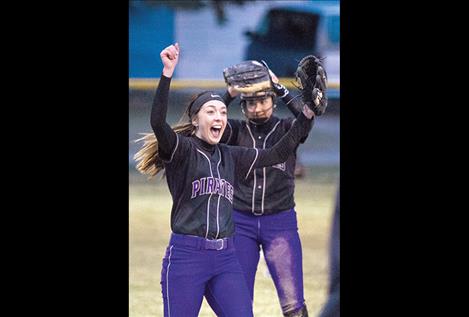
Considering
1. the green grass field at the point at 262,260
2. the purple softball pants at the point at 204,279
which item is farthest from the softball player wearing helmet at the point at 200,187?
the green grass field at the point at 262,260

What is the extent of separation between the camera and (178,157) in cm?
541

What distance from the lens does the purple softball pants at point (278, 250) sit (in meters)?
5.54

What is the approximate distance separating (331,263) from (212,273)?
760mm

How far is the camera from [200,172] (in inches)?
213

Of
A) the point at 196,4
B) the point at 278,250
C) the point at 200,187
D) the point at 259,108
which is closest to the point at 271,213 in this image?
the point at 278,250

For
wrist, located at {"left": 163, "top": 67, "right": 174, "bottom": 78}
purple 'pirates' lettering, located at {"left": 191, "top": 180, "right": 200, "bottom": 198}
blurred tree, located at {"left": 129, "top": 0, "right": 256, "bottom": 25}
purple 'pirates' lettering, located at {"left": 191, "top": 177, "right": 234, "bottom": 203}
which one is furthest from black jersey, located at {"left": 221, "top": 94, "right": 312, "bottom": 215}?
blurred tree, located at {"left": 129, "top": 0, "right": 256, "bottom": 25}

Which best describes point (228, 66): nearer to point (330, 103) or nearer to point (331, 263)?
point (330, 103)

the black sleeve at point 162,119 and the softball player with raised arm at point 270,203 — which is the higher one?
the black sleeve at point 162,119

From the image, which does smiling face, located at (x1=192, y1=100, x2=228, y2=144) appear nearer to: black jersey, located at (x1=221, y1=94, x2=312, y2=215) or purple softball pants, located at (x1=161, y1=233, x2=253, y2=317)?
black jersey, located at (x1=221, y1=94, x2=312, y2=215)

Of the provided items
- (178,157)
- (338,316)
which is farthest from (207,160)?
(338,316)

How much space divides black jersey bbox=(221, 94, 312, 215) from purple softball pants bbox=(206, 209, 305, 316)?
0.15 ft

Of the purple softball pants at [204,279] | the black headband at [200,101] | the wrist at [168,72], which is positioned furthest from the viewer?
the black headband at [200,101]

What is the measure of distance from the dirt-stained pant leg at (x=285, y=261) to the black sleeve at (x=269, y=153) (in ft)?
0.92

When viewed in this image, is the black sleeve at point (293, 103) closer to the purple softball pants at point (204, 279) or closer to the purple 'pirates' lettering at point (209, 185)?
the purple 'pirates' lettering at point (209, 185)
